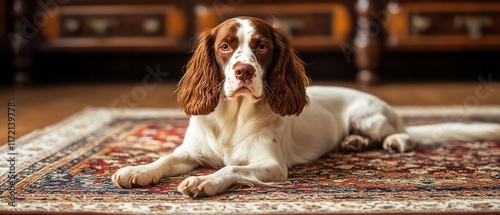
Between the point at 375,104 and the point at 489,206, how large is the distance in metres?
1.01

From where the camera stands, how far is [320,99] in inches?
104

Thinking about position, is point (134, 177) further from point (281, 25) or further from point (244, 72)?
point (281, 25)

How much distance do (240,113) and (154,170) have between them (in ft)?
1.07

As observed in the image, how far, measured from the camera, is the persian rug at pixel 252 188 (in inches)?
69.6

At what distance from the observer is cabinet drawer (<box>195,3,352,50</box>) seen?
5059mm

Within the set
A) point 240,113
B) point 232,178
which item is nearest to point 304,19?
point 240,113

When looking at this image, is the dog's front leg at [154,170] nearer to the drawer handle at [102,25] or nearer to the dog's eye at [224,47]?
the dog's eye at [224,47]

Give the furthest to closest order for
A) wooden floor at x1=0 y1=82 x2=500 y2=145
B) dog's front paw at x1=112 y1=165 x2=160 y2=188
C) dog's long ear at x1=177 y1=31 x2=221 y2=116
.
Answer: wooden floor at x1=0 y1=82 x2=500 y2=145
dog's long ear at x1=177 y1=31 x2=221 y2=116
dog's front paw at x1=112 y1=165 x2=160 y2=188

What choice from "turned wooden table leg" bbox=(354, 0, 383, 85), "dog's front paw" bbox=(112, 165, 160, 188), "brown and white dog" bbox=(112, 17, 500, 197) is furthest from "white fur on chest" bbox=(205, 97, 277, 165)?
"turned wooden table leg" bbox=(354, 0, 383, 85)

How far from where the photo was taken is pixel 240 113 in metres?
2.19

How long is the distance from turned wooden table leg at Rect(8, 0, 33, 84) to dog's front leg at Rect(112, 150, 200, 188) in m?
3.30

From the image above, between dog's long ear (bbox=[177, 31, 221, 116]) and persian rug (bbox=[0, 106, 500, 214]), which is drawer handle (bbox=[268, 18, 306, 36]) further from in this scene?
dog's long ear (bbox=[177, 31, 221, 116])

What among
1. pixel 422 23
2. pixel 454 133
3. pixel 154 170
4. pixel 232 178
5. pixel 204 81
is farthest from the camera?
pixel 422 23

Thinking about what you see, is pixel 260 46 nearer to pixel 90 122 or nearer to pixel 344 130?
pixel 344 130
